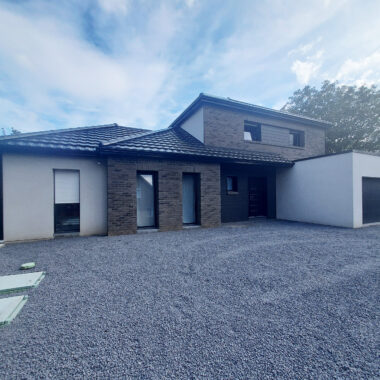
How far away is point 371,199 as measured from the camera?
933 cm

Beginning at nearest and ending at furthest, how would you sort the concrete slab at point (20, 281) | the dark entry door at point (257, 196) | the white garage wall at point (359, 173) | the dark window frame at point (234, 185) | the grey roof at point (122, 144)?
1. the concrete slab at point (20, 281)
2. the grey roof at point (122, 144)
3. the white garage wall at point (359, 173)
4. the dark window frame at point (234, 185)
5. the dark entry door at point (257, 196)

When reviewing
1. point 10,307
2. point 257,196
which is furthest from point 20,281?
point 257,196

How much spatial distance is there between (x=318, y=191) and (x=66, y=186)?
37.6ft

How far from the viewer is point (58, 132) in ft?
26.8

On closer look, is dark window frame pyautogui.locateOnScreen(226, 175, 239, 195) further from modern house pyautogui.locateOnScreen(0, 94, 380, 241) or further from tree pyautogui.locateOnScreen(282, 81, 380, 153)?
tree pyautogui.locateOnScreen(282, 81, 380, 153)

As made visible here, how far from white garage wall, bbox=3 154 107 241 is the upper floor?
5.73 metres

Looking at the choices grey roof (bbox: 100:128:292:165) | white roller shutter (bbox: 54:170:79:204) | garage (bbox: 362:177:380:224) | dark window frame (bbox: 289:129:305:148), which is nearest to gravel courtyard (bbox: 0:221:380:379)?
white roller shutter (bbox: 54:170:79:204)

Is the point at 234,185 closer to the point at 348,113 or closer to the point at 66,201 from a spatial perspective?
the point at 66,201

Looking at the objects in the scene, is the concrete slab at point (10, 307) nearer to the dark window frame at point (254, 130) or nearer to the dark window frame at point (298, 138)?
the dark window frame at point (254, 130)

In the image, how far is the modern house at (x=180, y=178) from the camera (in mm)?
6934

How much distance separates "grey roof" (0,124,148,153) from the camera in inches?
260

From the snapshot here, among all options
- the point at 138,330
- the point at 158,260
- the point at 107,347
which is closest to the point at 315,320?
the point at 138,330

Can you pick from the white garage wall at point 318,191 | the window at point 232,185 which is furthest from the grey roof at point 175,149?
the window at point 232,185

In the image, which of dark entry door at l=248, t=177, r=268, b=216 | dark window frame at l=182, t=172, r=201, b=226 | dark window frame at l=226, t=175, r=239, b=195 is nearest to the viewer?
dark window frame at l=182, t=172, r=201, b=226
